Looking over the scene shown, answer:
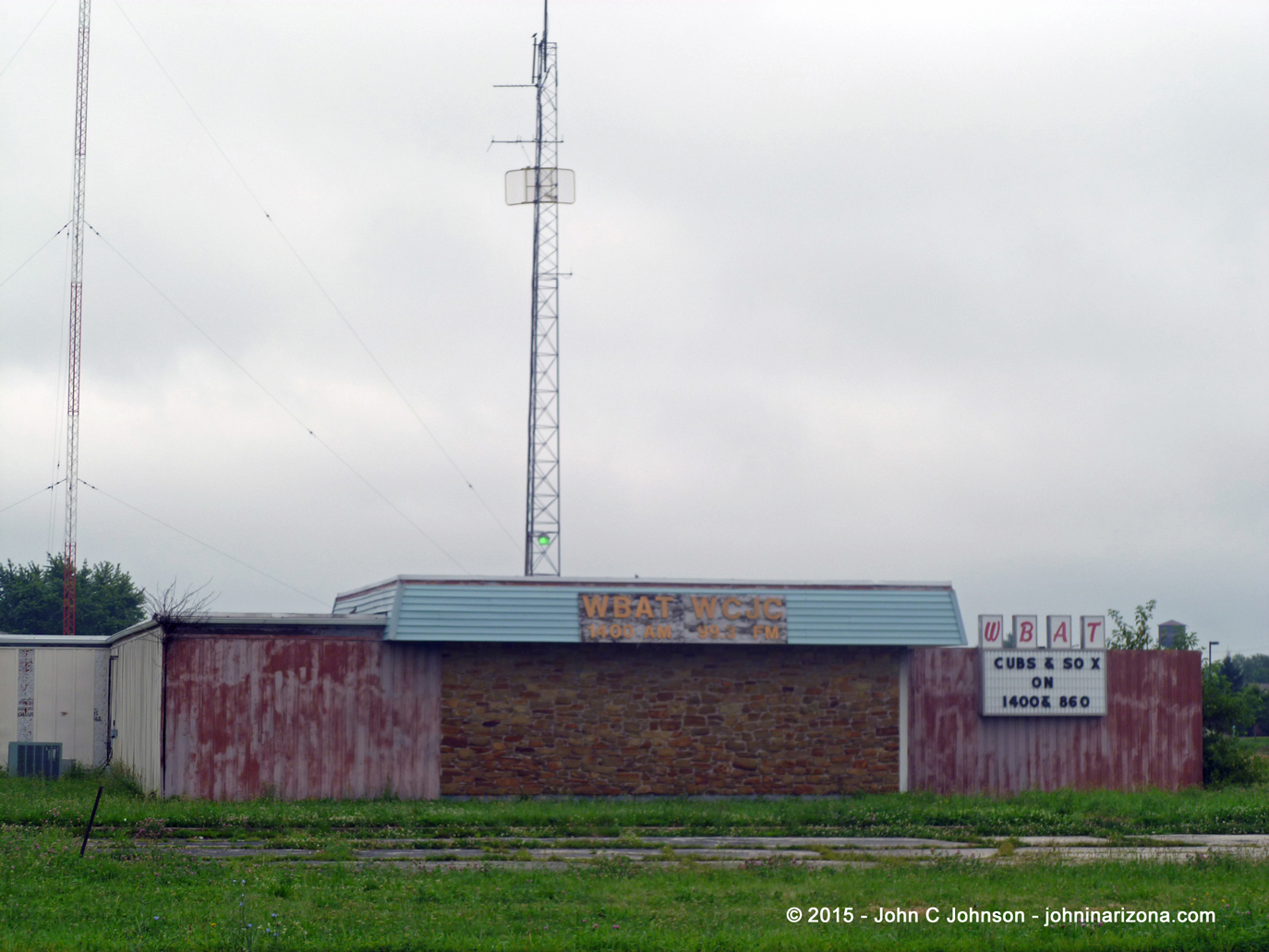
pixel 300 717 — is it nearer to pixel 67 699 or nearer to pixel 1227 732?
pixel 67 699

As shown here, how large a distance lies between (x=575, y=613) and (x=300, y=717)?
19.8 feet

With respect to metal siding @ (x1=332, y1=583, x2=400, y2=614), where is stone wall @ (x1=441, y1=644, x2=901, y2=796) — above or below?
below

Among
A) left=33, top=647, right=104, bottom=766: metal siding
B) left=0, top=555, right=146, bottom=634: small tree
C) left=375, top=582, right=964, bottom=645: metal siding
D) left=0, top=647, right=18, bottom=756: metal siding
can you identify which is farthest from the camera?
left=0, top=555, right=146, bottom=634: small tree

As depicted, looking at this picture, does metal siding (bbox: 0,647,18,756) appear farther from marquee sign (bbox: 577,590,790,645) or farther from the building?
marquee sign (bbox: 577,590,790,645)

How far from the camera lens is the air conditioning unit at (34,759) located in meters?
31.8

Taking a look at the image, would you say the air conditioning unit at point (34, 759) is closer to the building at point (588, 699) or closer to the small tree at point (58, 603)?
the building at point (588, 699)

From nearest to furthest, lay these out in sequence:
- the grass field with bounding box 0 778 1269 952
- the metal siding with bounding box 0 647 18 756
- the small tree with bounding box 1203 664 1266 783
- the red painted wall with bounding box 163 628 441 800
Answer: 1. the grass field with bounding box 0 778 1269 952
2. the red painted wall with bounding box 163 628 441 800
3. the small tree with bounding box 1203 664 1266 783
4. the metal siding with bounding box 0 647 18 756

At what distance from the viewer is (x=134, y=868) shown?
52.9 feet

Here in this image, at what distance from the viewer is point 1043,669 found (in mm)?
28688

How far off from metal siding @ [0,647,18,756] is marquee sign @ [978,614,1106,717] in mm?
24311

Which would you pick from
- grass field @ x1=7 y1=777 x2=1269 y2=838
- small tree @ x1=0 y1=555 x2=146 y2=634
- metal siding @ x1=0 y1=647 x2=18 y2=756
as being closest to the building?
grass field @ x1=7 y1=777 x2=1269 y2=838

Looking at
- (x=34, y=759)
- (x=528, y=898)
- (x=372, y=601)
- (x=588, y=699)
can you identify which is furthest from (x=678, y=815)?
(x=34, y=759)

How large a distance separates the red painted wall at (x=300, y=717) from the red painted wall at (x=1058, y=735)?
1106cm

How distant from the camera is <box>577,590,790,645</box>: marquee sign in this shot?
26.4 metres
